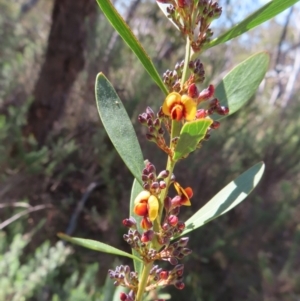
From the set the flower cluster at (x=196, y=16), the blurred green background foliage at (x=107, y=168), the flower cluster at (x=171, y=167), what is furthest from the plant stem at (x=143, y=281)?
the blurred green background foliage at (x=107, y=168)

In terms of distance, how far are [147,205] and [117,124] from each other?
0.12 m

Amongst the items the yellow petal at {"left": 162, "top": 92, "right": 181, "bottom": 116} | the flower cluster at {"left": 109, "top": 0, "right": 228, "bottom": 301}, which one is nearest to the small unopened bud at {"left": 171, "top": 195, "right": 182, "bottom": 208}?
the flower cluster at {"left": 109, "top": 0, "right": 228, "bottom": 301}

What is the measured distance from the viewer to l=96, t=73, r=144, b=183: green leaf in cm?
53

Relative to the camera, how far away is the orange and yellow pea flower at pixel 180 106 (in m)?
0.46

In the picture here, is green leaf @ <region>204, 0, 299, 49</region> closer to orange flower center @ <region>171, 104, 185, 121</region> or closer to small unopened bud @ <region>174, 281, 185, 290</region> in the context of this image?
orange flower center @ <region>171, 104, 185, 121</region>

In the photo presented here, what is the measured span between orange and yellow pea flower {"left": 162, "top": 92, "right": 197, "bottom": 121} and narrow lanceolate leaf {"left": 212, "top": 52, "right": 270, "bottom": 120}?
8 centimetres

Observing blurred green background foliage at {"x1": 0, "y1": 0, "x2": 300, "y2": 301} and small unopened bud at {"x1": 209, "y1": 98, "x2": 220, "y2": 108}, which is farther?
blurred green background foliage at {"x1": 0, "y1": 0, "x2": 300, "y2": 301}

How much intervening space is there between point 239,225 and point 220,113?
3145 mm

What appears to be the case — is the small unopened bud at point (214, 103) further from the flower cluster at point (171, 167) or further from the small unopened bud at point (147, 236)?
the small unopened bud at point (147, 236)

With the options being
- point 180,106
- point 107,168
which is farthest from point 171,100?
point 107,168

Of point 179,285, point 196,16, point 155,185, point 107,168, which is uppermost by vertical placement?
point 196,16

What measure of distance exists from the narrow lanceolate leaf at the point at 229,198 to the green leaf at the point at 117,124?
9cm

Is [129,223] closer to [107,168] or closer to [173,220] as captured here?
[173,220]

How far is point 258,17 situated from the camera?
491mm
